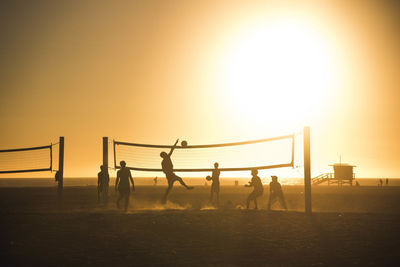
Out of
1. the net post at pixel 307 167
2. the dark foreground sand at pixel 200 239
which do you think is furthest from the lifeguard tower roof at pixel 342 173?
the dark foreground sand at pixel 200 239

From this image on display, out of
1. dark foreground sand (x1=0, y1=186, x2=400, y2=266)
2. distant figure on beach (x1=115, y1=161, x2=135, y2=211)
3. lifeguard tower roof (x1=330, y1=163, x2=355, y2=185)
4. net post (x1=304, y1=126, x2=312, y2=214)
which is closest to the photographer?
dark foreground sand (x1=0, y1=186, x2=400, y2=266)

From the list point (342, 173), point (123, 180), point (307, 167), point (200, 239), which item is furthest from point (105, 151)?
point (342, 173)

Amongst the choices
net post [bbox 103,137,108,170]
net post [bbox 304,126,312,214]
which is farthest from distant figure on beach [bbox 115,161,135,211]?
net post [bbox 304,126,312,214]

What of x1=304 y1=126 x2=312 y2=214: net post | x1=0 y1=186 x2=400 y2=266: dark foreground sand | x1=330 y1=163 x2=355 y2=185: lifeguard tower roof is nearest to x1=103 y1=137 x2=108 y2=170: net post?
x1=0 y1=186 x2=400 y2=266: dark foreground sand

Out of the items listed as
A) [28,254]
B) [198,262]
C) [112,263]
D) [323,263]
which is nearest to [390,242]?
[323,263]

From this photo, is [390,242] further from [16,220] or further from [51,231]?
[16,220]

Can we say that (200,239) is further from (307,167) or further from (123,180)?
(123,180)

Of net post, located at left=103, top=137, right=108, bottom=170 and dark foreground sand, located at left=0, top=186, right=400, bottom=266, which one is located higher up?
net post, located at left=103, top=137, right=108, bottom=170

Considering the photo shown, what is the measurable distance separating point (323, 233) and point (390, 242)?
1299mm

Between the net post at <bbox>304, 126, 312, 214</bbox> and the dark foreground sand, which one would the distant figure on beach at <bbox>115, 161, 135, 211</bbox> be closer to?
the dark foreground sand

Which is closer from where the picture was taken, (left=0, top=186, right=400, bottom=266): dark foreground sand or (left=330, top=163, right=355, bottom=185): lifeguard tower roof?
(left=0, top=186, right=400, bottom=266): dark foreground sand

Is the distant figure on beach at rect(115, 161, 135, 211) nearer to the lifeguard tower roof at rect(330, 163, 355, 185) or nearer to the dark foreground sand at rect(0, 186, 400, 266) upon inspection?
the dark foreground sand at rect(0, 186, 400, 266)

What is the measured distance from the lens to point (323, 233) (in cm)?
873

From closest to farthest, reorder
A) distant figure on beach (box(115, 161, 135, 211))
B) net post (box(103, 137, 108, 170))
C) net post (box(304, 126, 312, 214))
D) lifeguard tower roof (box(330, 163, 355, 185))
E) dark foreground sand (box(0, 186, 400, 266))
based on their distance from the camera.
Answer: dark foreground sand (box(0, 186, 400, 266)) < net post (box(304, 126, 312, 214)) < distant figure on beach (box(115, 161, 135, 211)) < net post (box(103, 137, 108, 170)) < lifeguard tower roof (box(330, 163, 355, 185))
